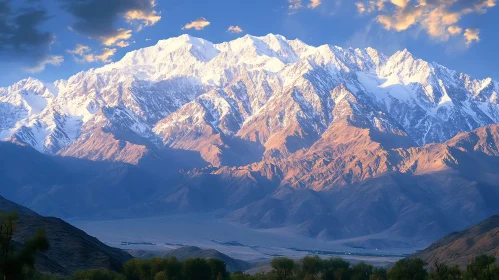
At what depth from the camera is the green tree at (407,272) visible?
416 feet

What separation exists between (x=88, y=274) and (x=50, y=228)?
248 feet

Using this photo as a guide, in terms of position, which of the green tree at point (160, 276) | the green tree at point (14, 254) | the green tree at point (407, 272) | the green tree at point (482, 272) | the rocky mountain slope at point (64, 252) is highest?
the rocky mountain slope at point (64, 252)

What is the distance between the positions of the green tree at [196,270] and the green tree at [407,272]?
34.5 metres

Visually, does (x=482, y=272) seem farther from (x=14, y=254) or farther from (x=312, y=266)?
(x=312, y=266)

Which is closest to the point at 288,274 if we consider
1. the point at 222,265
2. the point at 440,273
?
the point at 222,265

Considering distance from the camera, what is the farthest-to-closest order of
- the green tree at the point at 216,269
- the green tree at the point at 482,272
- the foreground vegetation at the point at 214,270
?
the green tree at the point at 216,269 < the green tree at the point at 482,272 < the foreground vegetation at the point at 214,270

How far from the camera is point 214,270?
148 m

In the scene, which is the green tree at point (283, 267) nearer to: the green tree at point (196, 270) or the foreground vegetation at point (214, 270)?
the foreground vegetation at point (214, 270)

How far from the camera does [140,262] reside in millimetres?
135125

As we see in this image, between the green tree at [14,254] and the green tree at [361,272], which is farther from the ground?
the green tree at [361,272]

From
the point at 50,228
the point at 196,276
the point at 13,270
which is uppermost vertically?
the point at 50,228

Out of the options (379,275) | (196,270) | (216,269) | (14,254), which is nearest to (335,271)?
(379,275)

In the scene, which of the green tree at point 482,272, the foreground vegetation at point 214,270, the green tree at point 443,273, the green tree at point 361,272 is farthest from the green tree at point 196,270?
the green tree at point 482,272

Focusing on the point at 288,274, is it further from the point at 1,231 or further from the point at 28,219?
the point at 1,231
